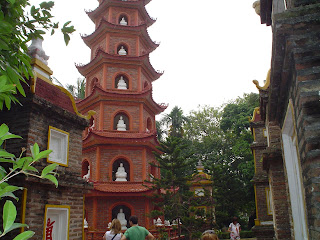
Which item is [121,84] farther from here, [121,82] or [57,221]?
[57,221]

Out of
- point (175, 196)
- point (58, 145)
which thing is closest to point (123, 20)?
point (175, 196)

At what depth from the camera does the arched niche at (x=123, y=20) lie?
715 inches

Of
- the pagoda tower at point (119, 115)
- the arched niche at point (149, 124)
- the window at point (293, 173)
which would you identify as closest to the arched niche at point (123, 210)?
the pagoda tower at point (119, 115)

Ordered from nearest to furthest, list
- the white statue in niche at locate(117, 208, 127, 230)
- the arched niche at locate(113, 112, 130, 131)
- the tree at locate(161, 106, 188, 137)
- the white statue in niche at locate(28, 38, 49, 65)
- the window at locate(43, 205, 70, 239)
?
1. the window at locate(43, 205, 70, 239)
2. the white statue in niche at locate(28, 38, 49, 65)
3. the white statue in niche at locate(117, 208, 127, 230)
4. the arched niche at locate(113, 112, 130, 131)
5. the tree at locate(161, 106, 188, 137)

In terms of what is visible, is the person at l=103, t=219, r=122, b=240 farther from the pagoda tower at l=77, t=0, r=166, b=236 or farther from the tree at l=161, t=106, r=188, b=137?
the tree at l=161, t=106, r=188, b=137

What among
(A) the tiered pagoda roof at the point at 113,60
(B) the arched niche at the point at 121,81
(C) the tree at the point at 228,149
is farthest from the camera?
(C) the tree at the point at 228,149

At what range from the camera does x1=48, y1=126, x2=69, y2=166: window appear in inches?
286

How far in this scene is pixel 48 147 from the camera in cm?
703

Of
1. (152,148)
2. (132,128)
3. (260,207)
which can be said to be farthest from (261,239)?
(132,128)

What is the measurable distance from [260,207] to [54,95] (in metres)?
11.4

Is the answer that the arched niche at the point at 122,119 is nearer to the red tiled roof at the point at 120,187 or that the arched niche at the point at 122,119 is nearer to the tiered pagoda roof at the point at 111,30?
the red tiled roof at the point at 120,187

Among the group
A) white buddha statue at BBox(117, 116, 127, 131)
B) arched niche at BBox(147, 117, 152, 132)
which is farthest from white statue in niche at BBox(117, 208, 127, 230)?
arched niche at BBox(147, 117, 152, 132)

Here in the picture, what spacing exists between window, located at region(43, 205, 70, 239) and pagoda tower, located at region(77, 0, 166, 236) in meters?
6.65

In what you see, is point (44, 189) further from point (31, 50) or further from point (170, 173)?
point (170, 173)
